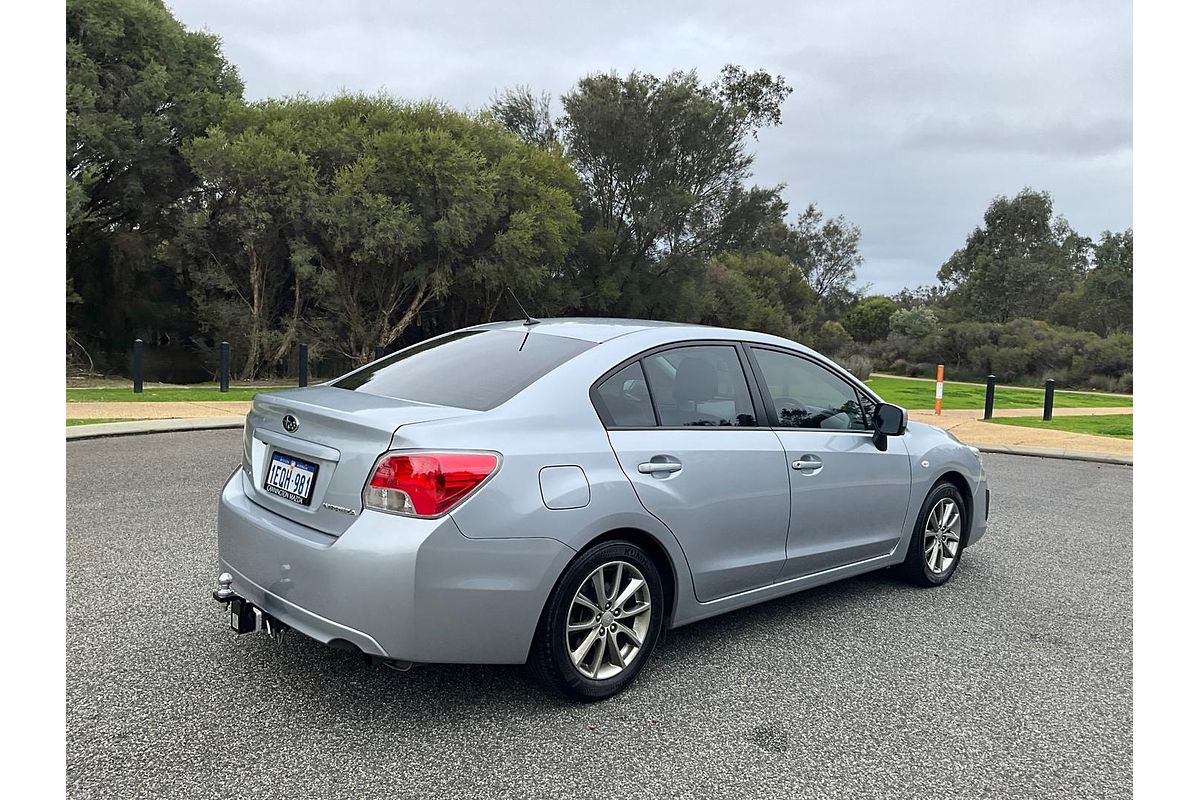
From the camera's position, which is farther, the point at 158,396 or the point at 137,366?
the point at 158,396

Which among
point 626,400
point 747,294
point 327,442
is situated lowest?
point 327,442

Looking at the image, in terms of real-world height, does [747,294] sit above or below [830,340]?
above

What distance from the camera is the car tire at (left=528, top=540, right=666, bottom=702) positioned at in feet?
11.5

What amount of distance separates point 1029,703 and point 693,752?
1.59m

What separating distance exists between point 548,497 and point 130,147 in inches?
1015

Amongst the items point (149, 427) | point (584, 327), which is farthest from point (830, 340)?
point (584, 327)

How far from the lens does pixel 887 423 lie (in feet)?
16.4

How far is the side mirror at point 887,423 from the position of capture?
16.4 feet

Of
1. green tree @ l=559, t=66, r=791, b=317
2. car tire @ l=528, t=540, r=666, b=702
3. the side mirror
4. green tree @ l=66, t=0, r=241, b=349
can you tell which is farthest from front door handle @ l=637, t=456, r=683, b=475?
green tree @ l=559, t=66, r=791, b=317

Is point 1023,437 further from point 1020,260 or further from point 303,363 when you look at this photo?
point 1020,260

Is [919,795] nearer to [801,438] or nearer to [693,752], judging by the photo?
[693,752]

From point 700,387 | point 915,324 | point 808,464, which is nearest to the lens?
point 700,387

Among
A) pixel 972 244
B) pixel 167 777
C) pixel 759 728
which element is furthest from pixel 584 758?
pixel 972 244

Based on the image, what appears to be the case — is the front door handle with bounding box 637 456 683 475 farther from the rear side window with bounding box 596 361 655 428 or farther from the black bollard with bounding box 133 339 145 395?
the black bollard with bounding box 133 339 145 395
